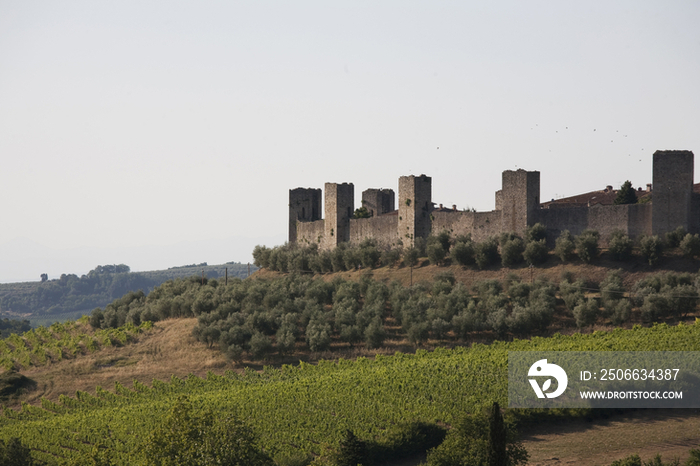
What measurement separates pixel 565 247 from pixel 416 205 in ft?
29.3

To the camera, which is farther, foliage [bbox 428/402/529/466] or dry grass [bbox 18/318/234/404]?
dry grass [bbox 18/318/234/404]

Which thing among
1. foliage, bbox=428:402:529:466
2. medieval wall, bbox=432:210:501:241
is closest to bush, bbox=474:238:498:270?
medieval wall, bbox=432:210:501:241

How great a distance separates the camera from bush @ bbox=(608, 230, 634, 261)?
3008cm

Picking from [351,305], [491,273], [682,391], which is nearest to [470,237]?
[491,273]

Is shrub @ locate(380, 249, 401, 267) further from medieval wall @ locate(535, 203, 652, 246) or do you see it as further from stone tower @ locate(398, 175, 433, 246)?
medieval wall @ locate(535, 203, 652, 246)

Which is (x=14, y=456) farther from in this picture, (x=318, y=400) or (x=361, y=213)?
(x=361, y=213)

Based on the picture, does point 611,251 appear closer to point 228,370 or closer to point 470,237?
point 470,237

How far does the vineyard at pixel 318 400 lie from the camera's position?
2067 centimetres

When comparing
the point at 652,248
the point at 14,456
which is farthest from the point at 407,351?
the point at 14,456

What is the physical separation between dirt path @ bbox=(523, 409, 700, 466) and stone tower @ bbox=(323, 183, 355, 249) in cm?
2412

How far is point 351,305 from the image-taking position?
33469 millimetres

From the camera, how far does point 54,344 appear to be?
123 feet

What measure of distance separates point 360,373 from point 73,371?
543 inches

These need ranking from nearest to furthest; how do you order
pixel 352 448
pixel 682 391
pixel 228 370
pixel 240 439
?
1. pixel 240 439
2. pixel 352 448
3. pixel 682 391
4. pixel 228 370
